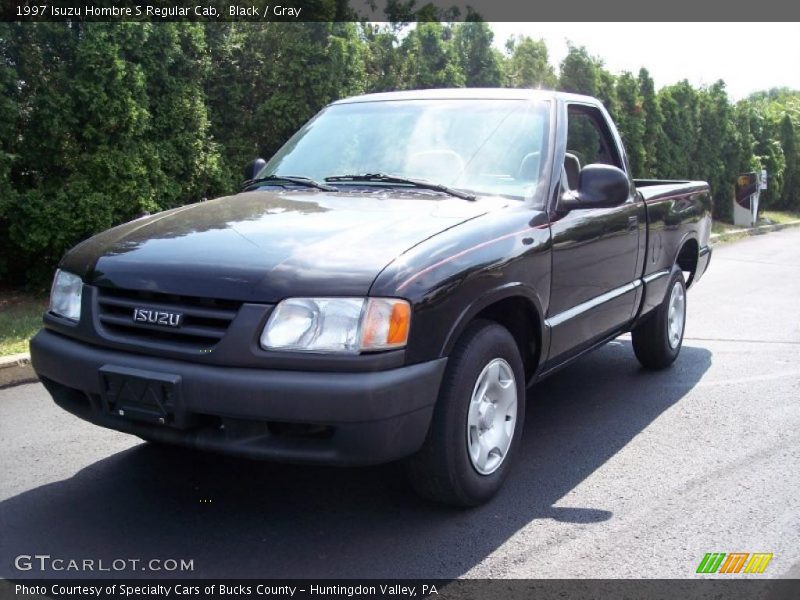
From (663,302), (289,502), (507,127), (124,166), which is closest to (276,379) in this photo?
(289,502)

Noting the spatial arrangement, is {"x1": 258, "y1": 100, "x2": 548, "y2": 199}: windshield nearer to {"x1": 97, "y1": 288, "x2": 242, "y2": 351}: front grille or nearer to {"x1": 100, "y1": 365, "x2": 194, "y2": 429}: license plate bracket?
{"x1": 97, "y1": 288, "x2": 242, "y2": 351}: front grille

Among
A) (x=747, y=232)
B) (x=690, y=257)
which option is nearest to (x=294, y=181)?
(x=690, y=257)

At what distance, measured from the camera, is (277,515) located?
3.73 meters

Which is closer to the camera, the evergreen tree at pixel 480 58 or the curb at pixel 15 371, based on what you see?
the curb at pixel 15 371

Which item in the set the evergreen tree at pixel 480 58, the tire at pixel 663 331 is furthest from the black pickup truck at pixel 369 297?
the evergreen tree at pixel 480 58

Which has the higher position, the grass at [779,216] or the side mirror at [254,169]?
the side mirror at [254,169]

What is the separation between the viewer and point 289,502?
3.87 m

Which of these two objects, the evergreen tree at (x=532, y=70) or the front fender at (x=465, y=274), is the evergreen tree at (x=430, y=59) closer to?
the evergreen tree at (x=532, y=70)

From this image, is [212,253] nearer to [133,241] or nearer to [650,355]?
[133,241]

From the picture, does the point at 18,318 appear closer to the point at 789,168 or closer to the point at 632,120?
the point at 632,120

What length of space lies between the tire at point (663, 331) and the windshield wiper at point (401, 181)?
234 cm

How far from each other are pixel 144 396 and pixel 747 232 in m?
17.9

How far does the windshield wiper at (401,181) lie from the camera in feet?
13.8

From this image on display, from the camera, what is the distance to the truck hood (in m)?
3.22
